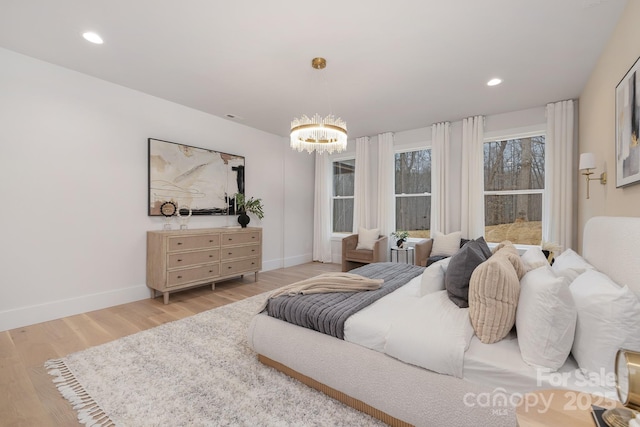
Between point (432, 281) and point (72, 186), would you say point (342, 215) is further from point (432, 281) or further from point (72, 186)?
point (72, 186)

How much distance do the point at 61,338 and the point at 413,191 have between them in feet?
18.2

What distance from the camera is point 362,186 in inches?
231

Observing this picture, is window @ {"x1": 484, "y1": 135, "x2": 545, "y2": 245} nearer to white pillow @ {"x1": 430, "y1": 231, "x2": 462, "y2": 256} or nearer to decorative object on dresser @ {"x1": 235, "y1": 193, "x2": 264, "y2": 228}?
white pillow @ {"x1": 430, "y1": 231, "x2": 462, "y2": 256}

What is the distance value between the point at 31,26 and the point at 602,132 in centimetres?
554

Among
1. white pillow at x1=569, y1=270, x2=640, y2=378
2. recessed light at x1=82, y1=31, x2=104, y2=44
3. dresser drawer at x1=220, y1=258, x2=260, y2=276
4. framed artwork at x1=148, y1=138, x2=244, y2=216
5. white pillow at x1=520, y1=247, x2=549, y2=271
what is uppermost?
recessed light at x1=82, y1=31, x2=104, y2=44

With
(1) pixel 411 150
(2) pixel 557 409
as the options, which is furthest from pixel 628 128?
(1) pixel 411 150

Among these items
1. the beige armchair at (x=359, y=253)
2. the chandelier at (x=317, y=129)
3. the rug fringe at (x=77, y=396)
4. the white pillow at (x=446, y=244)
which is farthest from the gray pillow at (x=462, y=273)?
the beige armchair at (x=359, y=253)

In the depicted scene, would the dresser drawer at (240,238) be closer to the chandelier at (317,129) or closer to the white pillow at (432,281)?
the chandelier at (317,129)

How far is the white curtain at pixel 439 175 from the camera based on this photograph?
4887 mm

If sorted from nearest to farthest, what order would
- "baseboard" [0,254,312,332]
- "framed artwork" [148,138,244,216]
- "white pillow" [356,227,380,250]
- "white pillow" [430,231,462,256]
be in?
1. "baseboard" [0,254,312,332]
2. "framed artwork" [148,138,244,216]
3. "white pillow" [430,231,462,256]
4. "white pillow" [356,227,380,250]

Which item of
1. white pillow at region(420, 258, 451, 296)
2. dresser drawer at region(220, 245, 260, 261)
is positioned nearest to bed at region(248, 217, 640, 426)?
white pillow at region(420, 258, 451, 296)

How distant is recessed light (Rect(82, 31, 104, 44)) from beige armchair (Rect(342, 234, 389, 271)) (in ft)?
14.3

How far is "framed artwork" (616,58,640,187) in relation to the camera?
1848mm

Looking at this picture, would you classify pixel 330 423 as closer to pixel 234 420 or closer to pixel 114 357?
pixel 234 420
